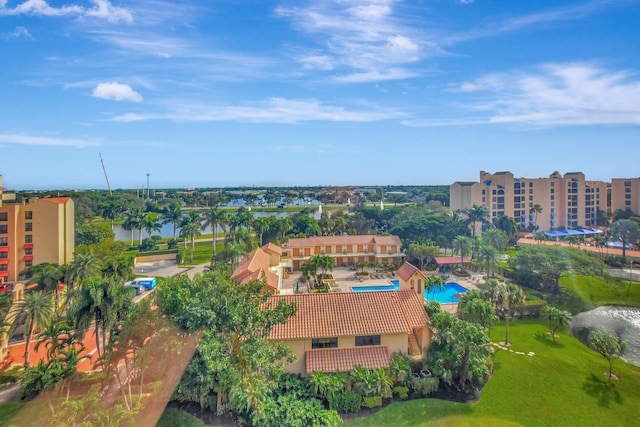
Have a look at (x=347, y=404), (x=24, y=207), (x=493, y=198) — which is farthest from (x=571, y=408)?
(x=493, y=198)

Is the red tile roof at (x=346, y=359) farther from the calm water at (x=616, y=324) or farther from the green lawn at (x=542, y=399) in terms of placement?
the calm water at (x=616, y=324)

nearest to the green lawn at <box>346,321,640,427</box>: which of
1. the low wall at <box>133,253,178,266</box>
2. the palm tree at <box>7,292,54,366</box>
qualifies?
the palm tree at <box>7,292,54,366</box>

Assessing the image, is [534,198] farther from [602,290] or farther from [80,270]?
[80,270]

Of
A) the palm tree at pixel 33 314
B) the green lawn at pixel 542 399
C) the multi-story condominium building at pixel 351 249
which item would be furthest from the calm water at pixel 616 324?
the palm tree at pixel 33 314

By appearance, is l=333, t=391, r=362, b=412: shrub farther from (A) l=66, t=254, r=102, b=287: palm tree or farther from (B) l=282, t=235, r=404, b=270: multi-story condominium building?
(B) l=282, t=235, r=404, b=270: multi-story condominium building

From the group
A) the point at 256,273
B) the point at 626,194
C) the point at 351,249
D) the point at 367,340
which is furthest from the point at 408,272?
the point at 626,194

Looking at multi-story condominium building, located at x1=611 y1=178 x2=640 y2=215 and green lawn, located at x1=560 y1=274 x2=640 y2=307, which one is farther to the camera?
multi-story condominium building, located at x1=611 y1=178 x2=640 y2=215
